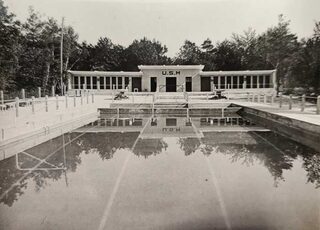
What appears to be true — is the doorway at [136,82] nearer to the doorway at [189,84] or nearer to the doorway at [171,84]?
the doorway at [171,84]

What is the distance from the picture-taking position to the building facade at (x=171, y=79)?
22.8 m

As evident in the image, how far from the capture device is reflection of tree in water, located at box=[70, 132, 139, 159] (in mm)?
5720

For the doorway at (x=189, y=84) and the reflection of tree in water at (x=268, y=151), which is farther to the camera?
the doorway at (x=189, y=84)

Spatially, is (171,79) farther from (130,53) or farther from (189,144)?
(189,144)

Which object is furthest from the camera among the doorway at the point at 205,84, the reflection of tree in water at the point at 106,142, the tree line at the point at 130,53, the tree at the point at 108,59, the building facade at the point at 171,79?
the doorway at the point at 205,84

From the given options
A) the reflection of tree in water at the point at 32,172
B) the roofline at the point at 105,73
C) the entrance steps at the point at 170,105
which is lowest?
the reflection of tree in water at the point at 32,172

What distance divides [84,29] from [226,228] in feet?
9.09

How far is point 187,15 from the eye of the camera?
320cm

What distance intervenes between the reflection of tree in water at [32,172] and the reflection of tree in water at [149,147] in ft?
3.17

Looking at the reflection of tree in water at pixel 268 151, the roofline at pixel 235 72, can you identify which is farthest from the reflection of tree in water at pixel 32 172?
the roofline at pixel 235 72

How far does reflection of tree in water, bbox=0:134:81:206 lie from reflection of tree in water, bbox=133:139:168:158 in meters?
0.96

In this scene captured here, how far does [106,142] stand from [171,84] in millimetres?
17384

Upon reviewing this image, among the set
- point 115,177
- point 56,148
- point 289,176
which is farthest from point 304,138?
point 56,148

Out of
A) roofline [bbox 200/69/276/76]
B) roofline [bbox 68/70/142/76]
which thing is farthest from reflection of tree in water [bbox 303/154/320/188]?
roofline [bbox 68/70/142/76]
